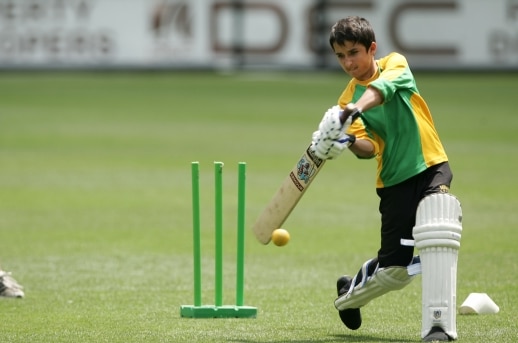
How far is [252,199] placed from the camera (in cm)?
1232

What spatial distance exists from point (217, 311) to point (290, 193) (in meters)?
1.06

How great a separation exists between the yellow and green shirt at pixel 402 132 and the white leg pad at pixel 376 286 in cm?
43

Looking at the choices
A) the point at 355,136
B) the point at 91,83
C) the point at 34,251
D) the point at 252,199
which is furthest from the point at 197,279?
the point at 91,83

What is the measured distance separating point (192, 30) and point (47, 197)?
17513 millimetres

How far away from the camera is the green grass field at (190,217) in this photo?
21.1ft

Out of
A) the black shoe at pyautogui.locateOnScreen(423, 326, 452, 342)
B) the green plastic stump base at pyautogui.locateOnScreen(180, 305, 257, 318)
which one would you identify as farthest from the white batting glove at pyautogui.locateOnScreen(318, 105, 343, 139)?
the green plastic stump base at pyautogui.locateOnScreen(180, 305, 257, 318)

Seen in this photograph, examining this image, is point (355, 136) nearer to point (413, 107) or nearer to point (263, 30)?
point (413, 107)

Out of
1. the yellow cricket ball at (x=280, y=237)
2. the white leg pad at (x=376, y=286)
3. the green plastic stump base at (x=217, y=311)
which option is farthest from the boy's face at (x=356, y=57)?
the green plastic stump base at (x=217, y=311)

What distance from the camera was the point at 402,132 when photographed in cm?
566

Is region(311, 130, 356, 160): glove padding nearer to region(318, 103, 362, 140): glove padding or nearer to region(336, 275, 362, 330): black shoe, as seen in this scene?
region(318, 103, 362, 140): glove padding

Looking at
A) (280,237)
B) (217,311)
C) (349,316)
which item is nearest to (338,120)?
(280,237)

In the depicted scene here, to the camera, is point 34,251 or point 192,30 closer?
point 34,251

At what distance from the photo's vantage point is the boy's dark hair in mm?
5547

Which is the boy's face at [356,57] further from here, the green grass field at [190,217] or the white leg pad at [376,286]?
the green grass field at [190,217]
